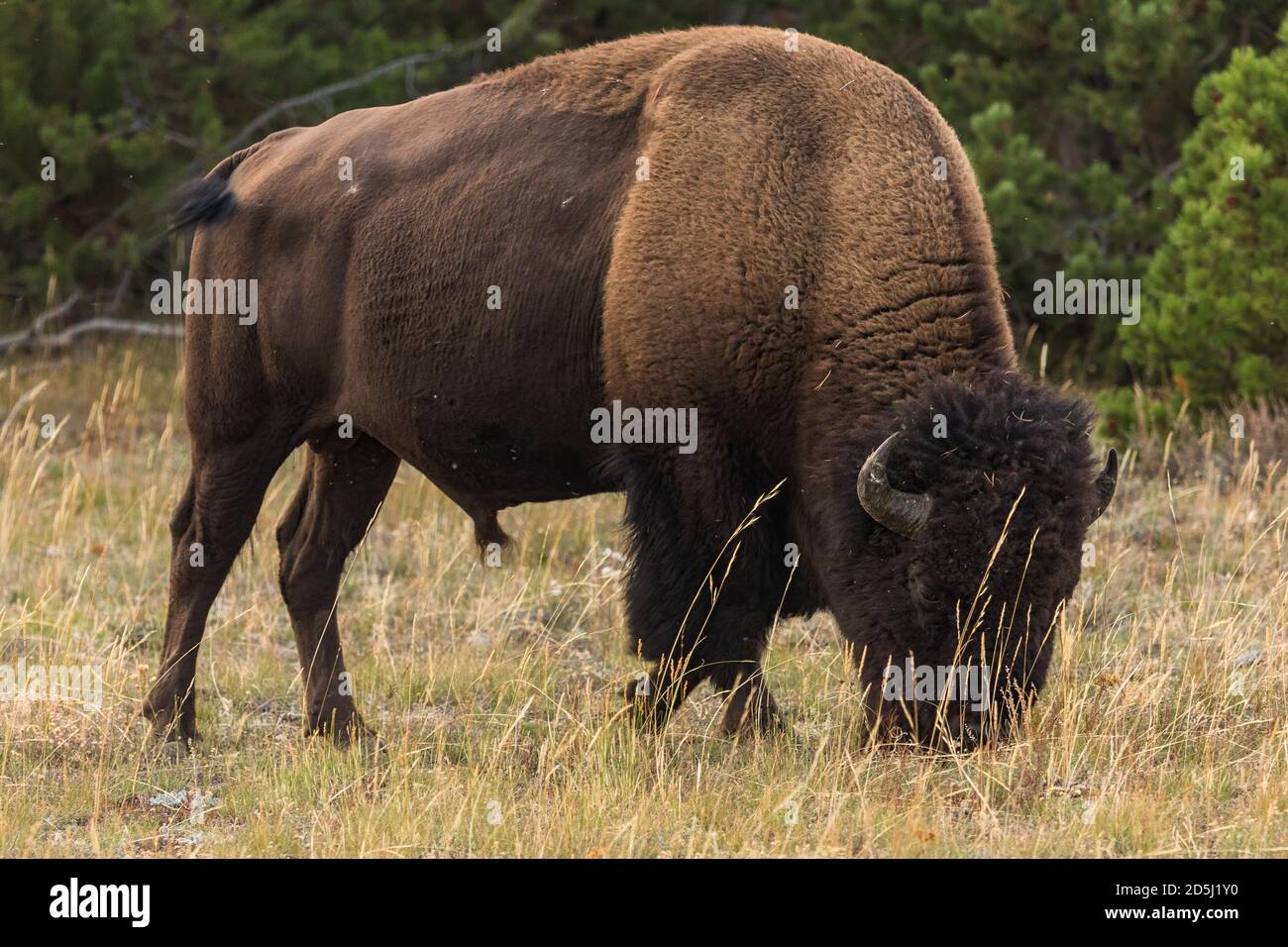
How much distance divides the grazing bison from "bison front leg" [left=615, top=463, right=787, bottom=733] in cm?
1

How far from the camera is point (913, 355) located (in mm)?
4887

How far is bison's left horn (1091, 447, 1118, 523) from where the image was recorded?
469cm

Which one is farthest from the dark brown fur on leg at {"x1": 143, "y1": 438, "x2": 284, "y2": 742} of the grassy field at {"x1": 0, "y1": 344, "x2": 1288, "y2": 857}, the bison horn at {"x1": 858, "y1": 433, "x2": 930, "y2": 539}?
the bison horn at {"x1": 858, "y1": 433, "x2": 930, "y2": 539}

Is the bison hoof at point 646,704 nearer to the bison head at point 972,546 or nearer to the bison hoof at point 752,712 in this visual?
the bison hoof at point 752,712

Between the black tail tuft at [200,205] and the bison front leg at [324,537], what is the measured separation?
3.41 ft

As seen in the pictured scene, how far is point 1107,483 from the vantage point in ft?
15.7

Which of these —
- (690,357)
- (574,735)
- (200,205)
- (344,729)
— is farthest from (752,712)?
(200,205)

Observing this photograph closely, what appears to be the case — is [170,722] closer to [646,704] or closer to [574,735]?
[574,735]

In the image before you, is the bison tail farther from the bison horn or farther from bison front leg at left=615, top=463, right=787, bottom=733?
the bison horn

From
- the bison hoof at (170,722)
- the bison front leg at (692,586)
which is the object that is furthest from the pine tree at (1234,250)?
the bison hoof at (170,722)

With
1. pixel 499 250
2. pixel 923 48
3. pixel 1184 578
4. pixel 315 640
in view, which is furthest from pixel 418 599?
pixel 923 48

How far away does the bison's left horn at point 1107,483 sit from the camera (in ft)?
15.4

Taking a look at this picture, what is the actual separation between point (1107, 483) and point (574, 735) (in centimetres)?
187

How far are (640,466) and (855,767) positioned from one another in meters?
1.27
